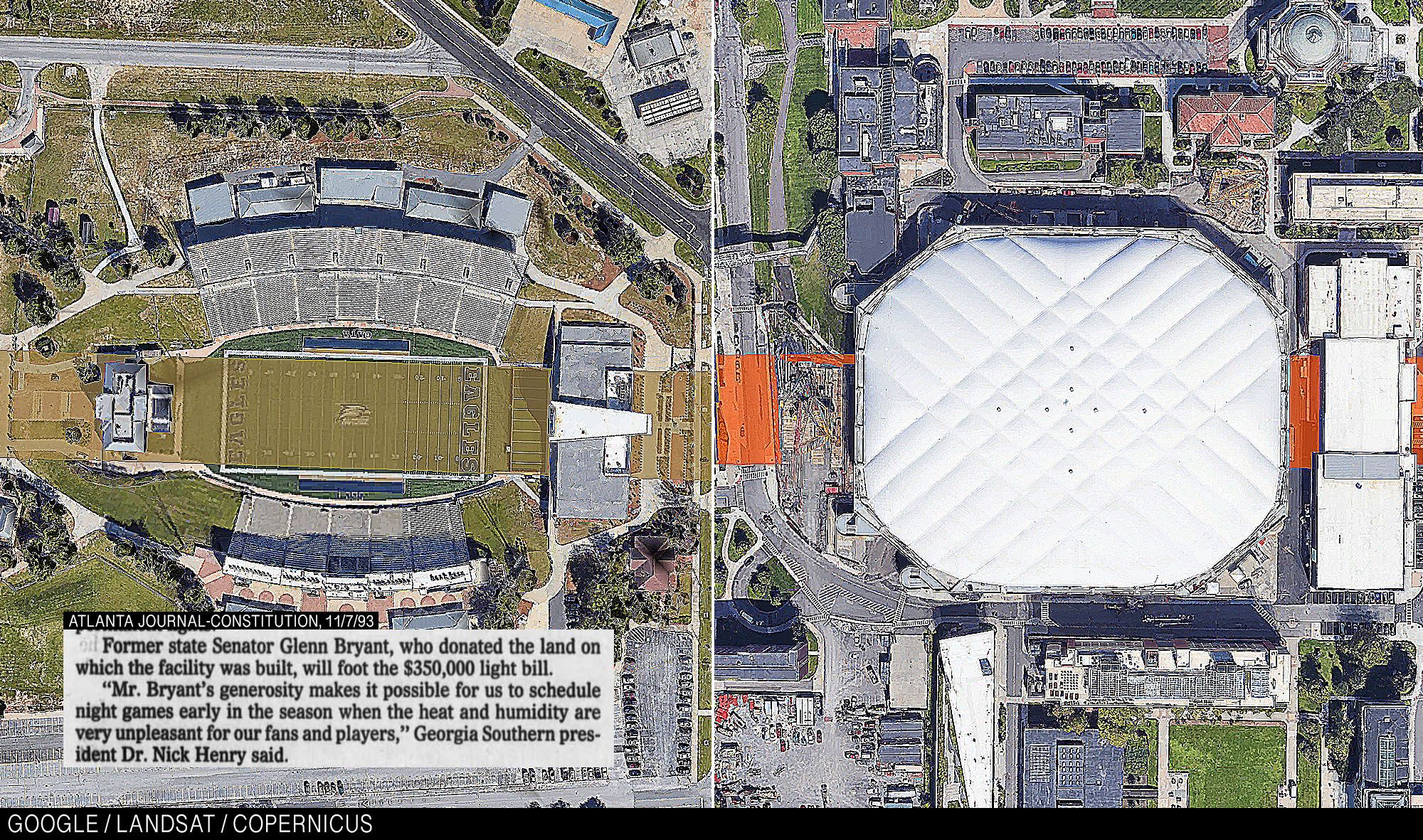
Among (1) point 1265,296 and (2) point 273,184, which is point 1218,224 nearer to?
(1) point 1265,296

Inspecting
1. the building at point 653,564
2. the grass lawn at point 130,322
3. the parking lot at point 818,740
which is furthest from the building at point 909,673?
the grass lawn at point 130,322

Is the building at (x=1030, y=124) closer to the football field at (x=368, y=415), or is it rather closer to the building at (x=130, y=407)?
the football field at (x=368, y=415)

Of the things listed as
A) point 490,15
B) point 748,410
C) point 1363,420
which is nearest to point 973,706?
point 748,410

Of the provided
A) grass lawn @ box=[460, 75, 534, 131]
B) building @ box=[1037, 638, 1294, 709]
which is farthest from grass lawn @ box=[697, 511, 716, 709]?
grass lawn @ box=[460, 75, 534, 131]

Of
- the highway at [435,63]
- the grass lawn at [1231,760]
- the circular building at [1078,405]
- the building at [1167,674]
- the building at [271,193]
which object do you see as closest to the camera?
the circular building at [1078,405]

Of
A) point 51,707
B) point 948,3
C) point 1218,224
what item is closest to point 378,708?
point 51,707

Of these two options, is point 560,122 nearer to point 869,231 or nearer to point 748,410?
point 869,231

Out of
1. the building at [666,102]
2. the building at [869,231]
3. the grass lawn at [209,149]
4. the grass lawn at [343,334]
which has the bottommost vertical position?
the grass lawn at [343,334]
